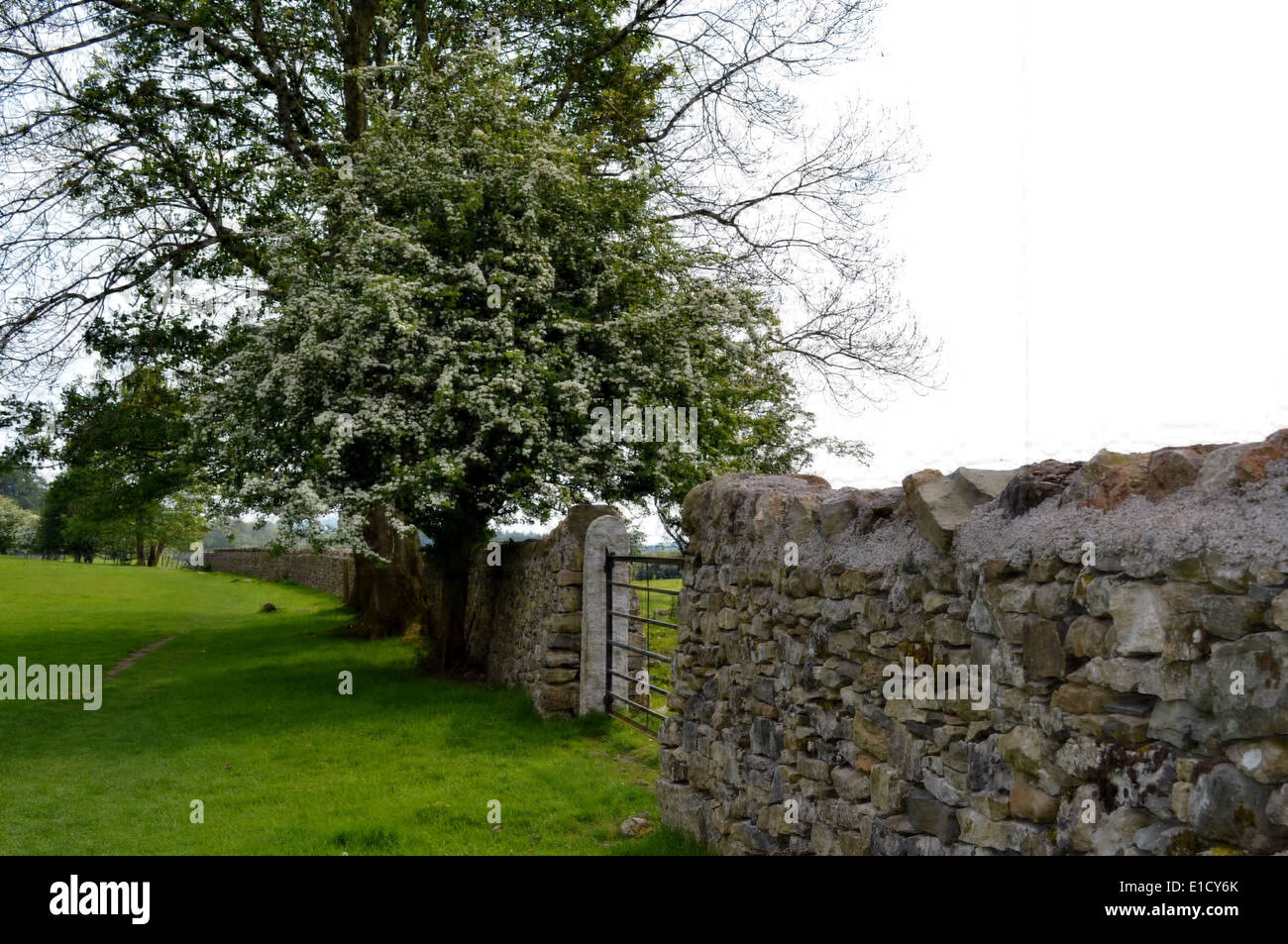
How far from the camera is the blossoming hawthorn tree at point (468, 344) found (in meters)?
11.5

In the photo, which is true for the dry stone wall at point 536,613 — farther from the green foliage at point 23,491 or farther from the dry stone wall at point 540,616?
the green foliage at point 23,491

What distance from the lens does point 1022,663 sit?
354 cm

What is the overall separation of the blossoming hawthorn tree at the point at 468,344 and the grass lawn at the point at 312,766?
212cm

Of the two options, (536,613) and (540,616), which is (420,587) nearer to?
(536,613)

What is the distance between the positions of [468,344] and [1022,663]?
358 inches

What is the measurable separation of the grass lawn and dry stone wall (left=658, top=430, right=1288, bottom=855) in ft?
5.63

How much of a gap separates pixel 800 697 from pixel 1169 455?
2645 millimetres

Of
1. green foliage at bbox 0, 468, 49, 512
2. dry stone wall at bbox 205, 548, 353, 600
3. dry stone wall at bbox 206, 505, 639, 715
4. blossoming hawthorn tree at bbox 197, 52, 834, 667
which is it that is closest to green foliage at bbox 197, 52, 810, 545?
blossoming hawthorn tree at bbox 197, 52, 834, 667

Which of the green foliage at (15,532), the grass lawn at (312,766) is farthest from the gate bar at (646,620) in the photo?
the green foliage at (15,532)

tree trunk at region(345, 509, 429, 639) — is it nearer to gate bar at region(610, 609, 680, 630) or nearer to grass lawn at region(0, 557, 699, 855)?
grass lawn at region(0, 557, 699, 855)

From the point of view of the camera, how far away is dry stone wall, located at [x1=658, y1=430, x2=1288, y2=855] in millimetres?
2744
